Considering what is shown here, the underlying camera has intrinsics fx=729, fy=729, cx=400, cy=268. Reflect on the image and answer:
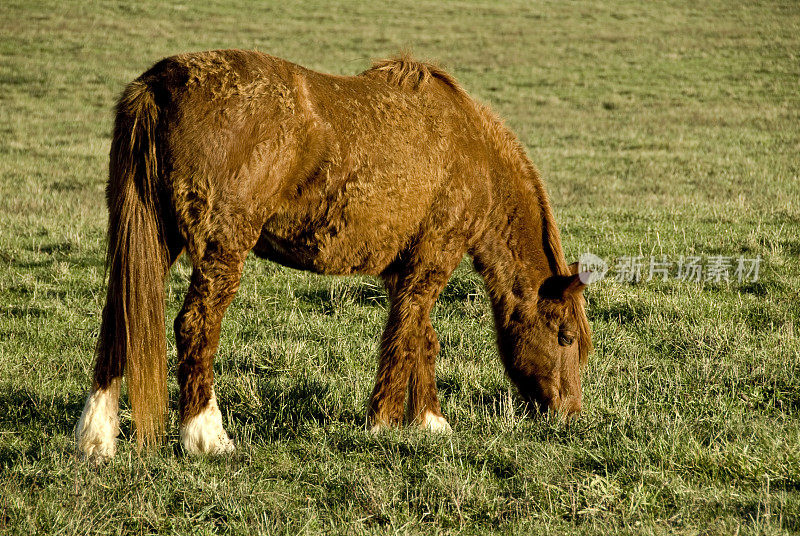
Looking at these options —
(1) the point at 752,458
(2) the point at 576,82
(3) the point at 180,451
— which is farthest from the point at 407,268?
(2) the point at 576,82

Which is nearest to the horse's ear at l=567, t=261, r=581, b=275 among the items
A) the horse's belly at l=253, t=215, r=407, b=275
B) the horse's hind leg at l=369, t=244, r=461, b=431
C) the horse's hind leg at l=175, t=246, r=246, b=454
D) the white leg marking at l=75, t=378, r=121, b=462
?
the horse's hind leg at l=369, t=244, r=461, b=431

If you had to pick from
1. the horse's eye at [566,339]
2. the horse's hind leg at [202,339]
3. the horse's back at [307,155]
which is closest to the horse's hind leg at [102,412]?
the horse's hind leg at [202,339]

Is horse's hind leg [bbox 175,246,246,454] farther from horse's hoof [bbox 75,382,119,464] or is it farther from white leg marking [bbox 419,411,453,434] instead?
white leg marking [bbox 419,411,453,434]

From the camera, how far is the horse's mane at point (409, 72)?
4.71 m

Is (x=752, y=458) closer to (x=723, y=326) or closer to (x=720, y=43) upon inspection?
(x=723, y=326)

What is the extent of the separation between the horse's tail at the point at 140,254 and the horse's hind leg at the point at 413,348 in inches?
52.1

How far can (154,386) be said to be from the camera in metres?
3.78

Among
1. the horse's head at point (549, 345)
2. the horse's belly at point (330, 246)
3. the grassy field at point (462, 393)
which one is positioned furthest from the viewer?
the horse's head at point (549, 345)

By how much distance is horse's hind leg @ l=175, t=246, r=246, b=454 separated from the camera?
388 centimetres

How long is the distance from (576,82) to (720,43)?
864cm

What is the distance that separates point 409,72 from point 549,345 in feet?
6.53

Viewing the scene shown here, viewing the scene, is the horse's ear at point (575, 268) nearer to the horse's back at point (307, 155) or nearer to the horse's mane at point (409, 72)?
the horse's back at point (307, 155)

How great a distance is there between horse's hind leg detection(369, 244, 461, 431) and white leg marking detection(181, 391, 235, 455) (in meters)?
0.95
